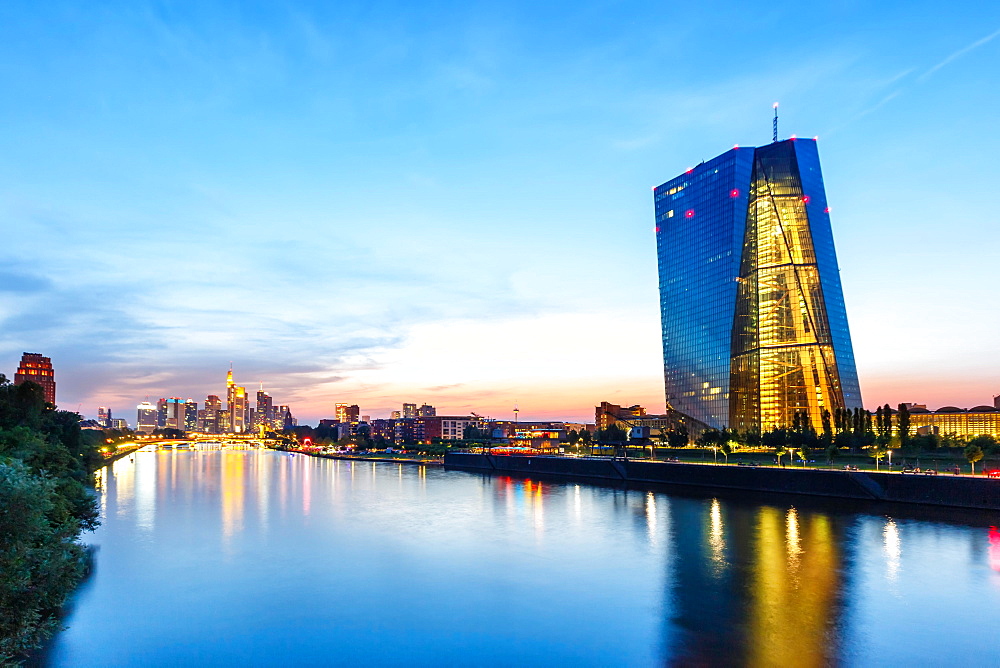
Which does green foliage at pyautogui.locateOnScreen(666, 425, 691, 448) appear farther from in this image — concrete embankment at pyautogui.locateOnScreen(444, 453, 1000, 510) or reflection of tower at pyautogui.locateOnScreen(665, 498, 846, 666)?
reflection of tower at pyautogui.locateOnScreen(665, 498, 846, 666)

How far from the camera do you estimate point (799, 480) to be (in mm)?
90125

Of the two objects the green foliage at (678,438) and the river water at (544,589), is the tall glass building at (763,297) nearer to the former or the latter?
the green foliage at (678,438)

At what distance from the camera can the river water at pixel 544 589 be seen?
104 feet

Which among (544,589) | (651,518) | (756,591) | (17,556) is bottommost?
(651,518)

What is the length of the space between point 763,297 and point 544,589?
136583 mm

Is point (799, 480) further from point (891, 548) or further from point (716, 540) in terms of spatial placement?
point (891, 548)

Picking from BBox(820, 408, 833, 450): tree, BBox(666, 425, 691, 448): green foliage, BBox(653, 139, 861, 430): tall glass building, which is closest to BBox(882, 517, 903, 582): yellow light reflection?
BBox(820, 408, 833, 450): tree

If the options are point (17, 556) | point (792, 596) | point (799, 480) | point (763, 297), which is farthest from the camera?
point (763, 297)

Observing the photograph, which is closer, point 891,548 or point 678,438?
point 891,548

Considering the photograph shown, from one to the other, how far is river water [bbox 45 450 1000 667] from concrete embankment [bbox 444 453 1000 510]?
12.1 ft

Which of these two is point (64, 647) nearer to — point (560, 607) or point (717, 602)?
point (560, 607)

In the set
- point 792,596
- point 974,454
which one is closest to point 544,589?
point 792,596

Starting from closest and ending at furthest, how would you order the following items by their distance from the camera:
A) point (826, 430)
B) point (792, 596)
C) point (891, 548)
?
point (792, 596), point (891, 548), point (826, 430)

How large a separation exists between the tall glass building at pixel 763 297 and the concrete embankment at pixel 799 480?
169ft
